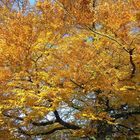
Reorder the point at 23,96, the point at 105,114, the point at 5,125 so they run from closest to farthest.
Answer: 1. the point at 23,96
2. the point at 105,114
3. the point at 5,125

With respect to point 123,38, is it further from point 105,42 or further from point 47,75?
point 47,75

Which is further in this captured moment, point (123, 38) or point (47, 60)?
point (47, 60)

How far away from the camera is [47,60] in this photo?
49.3ft

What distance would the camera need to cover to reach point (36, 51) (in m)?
14.6

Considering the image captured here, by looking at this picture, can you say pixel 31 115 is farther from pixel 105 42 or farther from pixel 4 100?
pixel 105 42

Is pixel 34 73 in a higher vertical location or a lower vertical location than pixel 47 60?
lower

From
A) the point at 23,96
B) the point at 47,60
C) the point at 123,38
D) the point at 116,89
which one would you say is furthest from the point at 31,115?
the point at 123,38

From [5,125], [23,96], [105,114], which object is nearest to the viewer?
[23,96]

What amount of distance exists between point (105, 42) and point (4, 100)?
191 inches

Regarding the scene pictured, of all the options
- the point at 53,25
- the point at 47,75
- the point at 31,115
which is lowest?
the point at 31,115

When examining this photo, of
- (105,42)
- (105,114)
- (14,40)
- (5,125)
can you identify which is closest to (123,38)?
(105,42)

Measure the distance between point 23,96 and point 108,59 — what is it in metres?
4.00

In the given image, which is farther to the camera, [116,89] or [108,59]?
[108,59]

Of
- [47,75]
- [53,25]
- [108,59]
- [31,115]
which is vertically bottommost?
[31,115]
